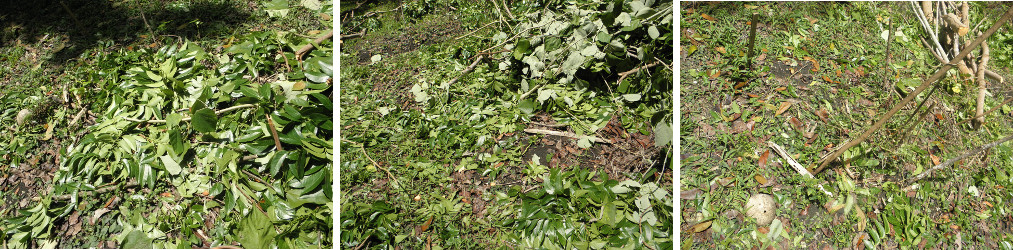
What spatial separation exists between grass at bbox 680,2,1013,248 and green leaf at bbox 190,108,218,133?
154cm

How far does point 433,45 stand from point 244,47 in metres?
0.74

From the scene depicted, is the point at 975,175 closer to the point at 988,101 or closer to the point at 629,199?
the point at 988,101

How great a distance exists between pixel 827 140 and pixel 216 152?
2081 mm

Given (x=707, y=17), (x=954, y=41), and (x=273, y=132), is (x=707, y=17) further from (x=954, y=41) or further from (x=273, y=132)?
(x=273, y=132)

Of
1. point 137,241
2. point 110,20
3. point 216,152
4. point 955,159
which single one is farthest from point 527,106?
point 110,20

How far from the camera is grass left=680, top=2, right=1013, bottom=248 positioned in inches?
62.5

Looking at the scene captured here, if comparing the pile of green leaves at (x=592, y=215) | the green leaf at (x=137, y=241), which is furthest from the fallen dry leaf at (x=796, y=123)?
the green leaf at (x=137, y=241)

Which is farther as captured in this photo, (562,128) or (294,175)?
(562,128)

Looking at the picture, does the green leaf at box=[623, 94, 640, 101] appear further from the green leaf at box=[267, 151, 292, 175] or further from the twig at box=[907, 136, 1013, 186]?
the green leaf at box=[267, 151, 292, 175]

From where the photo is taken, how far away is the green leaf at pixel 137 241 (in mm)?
1587

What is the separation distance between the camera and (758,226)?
1588mm

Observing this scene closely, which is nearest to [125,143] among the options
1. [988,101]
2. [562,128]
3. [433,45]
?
[433,45]

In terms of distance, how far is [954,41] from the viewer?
172 centimetres

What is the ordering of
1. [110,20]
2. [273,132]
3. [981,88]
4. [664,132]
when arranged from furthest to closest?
[110,20] → [981,88] → [273,132] → [664,132]
